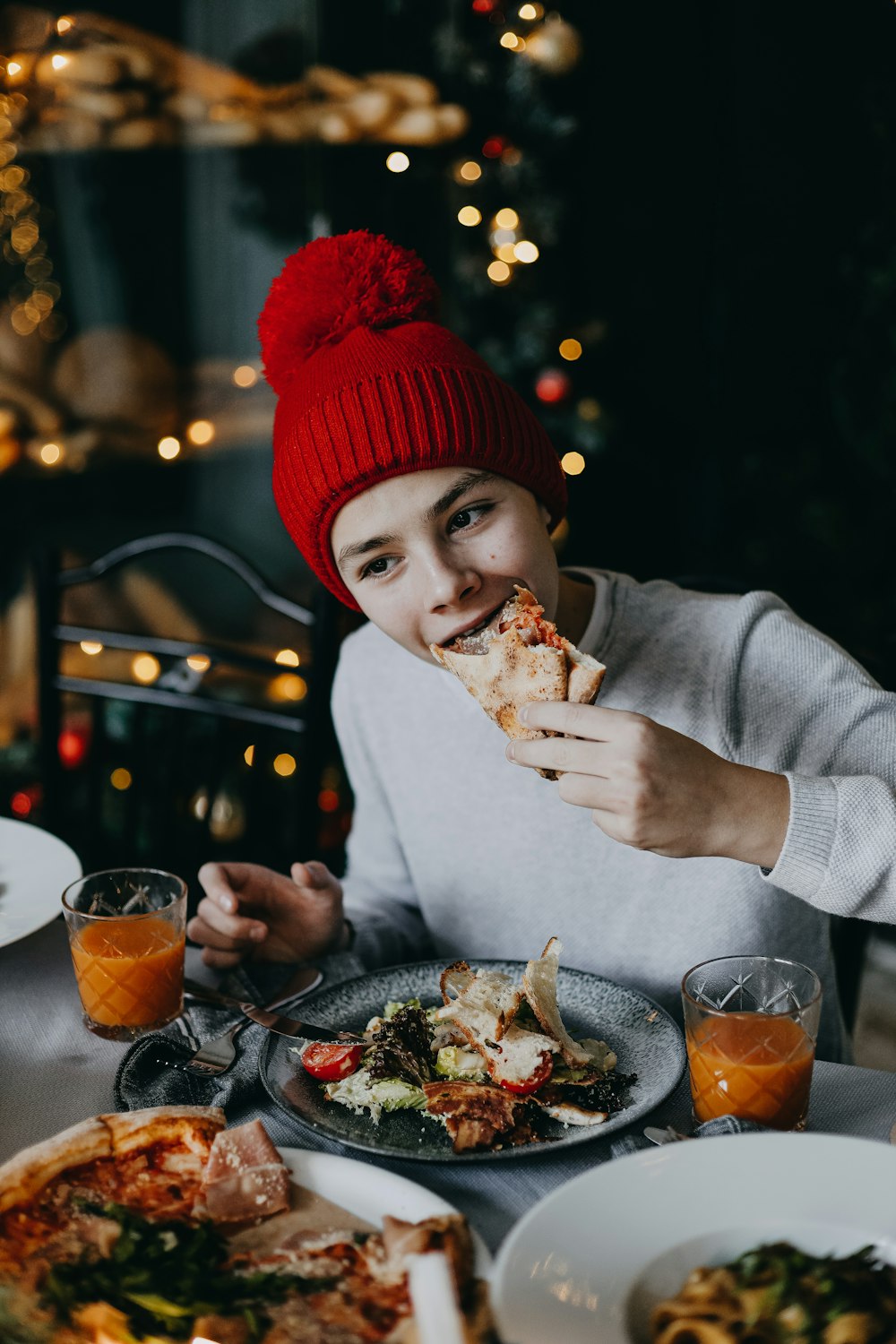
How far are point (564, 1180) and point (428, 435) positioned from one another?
2.96ft

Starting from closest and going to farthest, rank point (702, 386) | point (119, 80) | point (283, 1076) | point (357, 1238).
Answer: point (357, 1238)
point (283, 1076)
point (119, 80)
point (702, 386)

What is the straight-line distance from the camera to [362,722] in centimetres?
196

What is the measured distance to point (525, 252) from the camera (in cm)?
383

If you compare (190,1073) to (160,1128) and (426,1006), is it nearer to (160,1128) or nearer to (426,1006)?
(160,1128)

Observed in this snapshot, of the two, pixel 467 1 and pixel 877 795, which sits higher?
pixel 467 1

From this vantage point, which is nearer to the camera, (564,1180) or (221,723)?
(564,1180)

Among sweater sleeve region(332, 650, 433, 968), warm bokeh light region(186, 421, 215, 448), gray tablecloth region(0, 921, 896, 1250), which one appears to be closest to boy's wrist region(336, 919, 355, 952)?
sweater sleeve region(332, 650, 433, 968)

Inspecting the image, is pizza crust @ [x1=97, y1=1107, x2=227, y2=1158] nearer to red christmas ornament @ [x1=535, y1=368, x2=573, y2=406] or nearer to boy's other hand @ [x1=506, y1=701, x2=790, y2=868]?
boy's other hand @ [x1=506, y1=701, x2=790, y2=868]

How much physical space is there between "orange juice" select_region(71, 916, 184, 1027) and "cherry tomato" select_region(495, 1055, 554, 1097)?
18.0 inches


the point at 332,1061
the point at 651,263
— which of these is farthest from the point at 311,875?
the point at 651,263

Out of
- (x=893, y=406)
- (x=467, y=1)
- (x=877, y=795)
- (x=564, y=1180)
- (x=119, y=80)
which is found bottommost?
(x=564, y=1180)

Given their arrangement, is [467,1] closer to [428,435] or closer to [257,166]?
[257,166]

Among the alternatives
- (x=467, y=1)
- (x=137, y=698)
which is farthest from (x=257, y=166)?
(x=137, y=698)

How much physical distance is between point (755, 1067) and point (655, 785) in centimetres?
29
